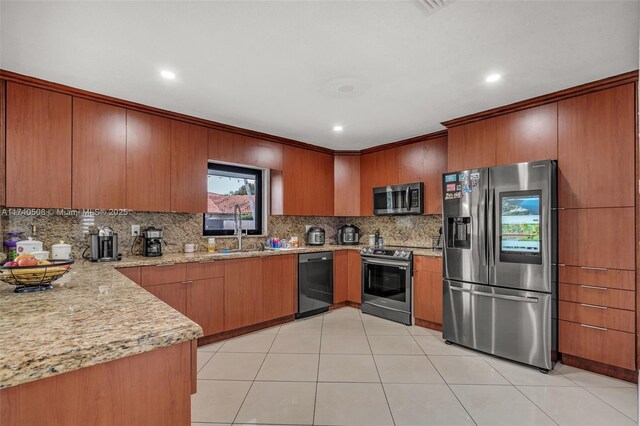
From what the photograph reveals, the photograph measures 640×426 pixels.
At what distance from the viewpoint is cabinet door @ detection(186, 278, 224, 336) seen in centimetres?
305

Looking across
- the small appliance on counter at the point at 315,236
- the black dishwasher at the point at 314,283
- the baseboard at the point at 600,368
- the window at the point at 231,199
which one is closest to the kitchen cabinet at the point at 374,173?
the small appliance on counter at the point at 315,236

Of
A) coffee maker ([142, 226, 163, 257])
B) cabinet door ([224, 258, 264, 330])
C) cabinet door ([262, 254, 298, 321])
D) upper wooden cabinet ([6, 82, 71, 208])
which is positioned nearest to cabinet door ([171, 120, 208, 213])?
coffee maker ([142, 226, 163, 257])

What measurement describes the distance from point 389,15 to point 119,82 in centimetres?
215

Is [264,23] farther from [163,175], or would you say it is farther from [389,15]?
[163,175]

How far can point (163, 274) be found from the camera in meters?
2.87

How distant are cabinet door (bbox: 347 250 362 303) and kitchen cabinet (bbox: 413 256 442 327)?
0.89m

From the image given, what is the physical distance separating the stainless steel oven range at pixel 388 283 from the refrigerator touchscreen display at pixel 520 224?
3.94 ft

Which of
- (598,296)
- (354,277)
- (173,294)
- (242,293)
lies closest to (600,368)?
(598,296)

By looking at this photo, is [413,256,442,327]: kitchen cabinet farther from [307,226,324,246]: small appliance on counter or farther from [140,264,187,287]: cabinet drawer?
[140,264,187,287]: cabinet drawer

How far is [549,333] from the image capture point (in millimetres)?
2592

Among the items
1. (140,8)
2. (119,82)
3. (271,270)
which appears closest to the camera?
(140,8)

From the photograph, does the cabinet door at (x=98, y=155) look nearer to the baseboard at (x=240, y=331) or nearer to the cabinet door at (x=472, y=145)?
the baseboard at (x=240, y=331)

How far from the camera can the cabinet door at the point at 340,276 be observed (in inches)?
175

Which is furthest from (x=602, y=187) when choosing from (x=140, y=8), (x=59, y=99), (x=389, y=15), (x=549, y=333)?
(x=59, y=99)
